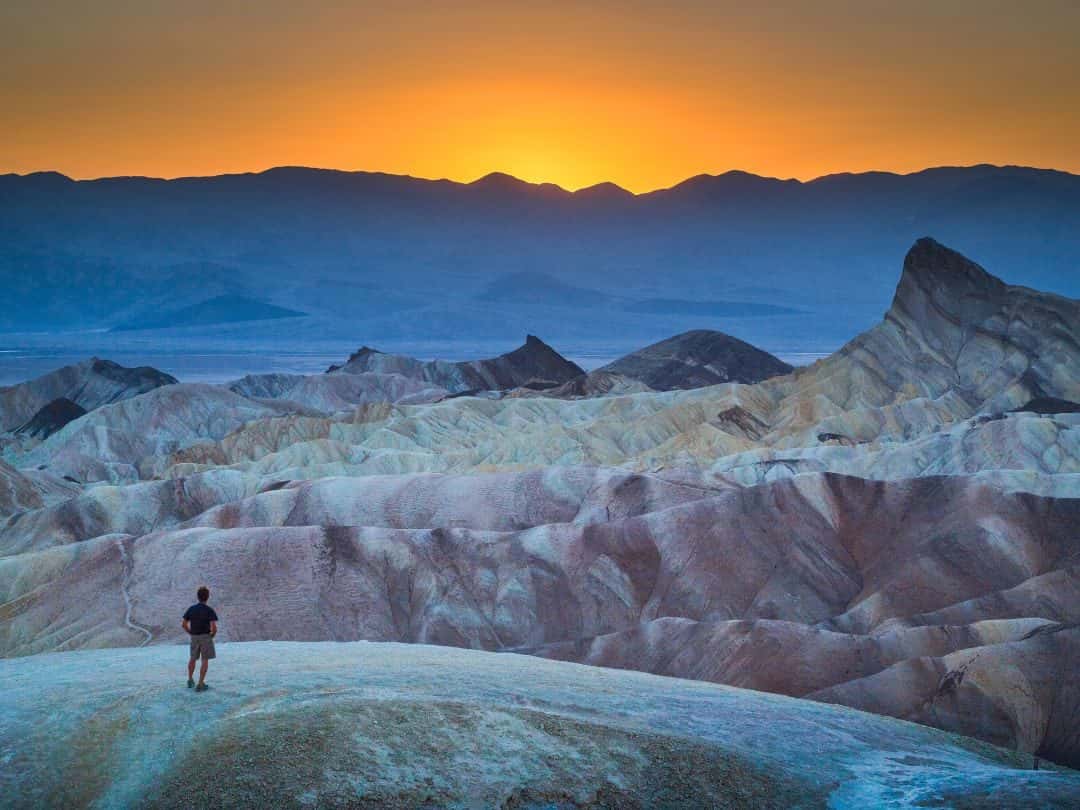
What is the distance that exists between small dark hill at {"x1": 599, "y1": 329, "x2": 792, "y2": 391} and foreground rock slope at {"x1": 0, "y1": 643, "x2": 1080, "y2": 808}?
114 metres

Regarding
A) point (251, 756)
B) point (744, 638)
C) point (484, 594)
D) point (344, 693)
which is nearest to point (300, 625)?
point (484, 594)

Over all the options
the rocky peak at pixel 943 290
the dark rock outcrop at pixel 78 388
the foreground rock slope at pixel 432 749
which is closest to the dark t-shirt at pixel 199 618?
the foreground rock slope at pixel 432 749

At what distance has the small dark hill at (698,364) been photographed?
140 meters

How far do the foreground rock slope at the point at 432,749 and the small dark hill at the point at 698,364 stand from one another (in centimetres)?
11415

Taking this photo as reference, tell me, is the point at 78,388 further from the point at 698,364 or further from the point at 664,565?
the point at 664,565

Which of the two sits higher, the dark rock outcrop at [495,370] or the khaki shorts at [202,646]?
the dark rock outcrop at [495,370]

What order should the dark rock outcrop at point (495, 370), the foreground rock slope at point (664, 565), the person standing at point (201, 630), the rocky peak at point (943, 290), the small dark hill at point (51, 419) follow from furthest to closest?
the dark rock outcrop at point (495, 370), the small dark hill at point (51, 419), the rocky peak at point (943, 290), the foreground rock slope at point (664, 565), the person standing at point (201, 630)

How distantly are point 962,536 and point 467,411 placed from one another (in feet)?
190

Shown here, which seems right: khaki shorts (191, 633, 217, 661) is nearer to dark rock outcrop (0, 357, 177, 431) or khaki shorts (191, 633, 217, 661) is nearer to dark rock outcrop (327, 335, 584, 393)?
dark rock outcrop (0, 357, 177, 431)

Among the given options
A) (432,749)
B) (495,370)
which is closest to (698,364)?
(495,370)

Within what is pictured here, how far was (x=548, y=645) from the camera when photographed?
38.8 metres

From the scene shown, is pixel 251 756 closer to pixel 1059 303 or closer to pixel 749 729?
pixel 749 729

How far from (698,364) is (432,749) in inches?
5047

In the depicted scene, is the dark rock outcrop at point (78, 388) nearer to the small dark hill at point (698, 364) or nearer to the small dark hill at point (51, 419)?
the small dark hill at point (51, 419)
